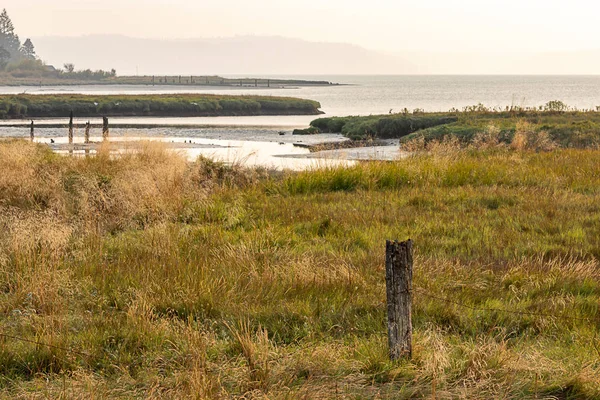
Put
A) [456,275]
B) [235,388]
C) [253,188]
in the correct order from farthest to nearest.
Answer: [253,188], [456,275], [235,388]

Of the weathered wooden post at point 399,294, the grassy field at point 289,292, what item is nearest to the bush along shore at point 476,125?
the grassy field at point 289,292

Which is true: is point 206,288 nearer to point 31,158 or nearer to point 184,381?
point 184,381

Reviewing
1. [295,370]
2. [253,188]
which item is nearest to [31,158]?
[253,188]

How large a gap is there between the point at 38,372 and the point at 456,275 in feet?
17.3

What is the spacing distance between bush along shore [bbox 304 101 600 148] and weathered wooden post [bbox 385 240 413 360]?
23.4 metres

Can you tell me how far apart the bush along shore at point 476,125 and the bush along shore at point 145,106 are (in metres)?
25.1

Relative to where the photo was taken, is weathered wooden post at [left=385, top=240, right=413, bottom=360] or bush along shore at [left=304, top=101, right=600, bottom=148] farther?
bush along shore at [left=304, top=101, right=600, bottom=148]

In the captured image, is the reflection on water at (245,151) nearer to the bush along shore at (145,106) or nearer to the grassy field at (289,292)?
the grassy field at (289,292)

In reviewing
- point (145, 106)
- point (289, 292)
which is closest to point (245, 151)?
point (289, 292)

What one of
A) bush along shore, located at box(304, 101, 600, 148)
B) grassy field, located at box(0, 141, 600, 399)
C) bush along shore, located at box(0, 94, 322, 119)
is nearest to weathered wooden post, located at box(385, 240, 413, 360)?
grassy field, located at box(0, 141, 600, 399)

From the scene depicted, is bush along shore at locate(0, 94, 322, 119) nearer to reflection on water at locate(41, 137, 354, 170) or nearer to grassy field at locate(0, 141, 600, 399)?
reflection on water at locate(41, 137, 354, 170)

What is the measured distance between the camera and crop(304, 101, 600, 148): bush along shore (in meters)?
31.5

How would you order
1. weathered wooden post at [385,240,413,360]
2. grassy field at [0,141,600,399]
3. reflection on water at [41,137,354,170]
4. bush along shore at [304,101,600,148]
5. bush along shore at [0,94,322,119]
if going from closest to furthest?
weathered wooden post at [385,240,413,360], grassy field at [0,141,600,399], reflection on water at [41,137,354,170], bush along shore at [304,101,600,148], bush along shore at [0,94,322,119]

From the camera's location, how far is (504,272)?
31.6 feet
